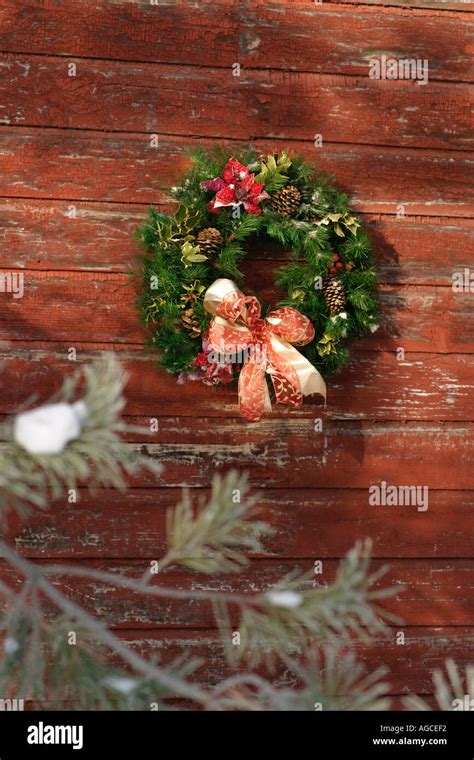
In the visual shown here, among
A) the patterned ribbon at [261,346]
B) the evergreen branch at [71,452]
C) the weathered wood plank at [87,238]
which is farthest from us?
the weathered wood plank at [87,238]

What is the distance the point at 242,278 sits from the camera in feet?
6.63

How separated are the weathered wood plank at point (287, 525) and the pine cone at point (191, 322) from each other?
422mm

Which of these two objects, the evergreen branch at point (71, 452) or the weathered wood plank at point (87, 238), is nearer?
the evergreen branch at point (71, 452)

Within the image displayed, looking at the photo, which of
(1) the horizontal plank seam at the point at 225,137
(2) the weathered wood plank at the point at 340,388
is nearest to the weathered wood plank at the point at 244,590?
(2) the weathered wood plank at the point at 340,388

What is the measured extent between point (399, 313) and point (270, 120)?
612 mm

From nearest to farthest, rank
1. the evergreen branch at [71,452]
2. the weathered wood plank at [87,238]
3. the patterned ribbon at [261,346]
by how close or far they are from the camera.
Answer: the evergreen branch at [71,452] < the patterned ribbon at [261,346] < the weathered wood plank at [87,238]

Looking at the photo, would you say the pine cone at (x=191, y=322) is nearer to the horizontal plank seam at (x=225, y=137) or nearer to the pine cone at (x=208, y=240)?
the pine cone at (x=208, y=240)

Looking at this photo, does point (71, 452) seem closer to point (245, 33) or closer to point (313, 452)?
point (313, 452)

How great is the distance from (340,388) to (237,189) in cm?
58

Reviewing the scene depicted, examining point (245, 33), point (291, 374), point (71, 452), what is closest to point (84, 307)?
point (291, 374)

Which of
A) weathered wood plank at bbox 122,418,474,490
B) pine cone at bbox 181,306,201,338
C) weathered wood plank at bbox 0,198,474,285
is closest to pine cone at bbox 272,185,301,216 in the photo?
weathered wood plank at bbox 0,198,474,285

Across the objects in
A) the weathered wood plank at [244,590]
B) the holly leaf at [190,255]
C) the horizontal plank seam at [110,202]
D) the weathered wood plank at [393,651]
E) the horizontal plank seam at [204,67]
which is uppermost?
the horizontal plank seam at [204,67]

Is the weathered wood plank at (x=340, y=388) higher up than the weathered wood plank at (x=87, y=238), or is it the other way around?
the weathered wood plank at (x=87, y=238)

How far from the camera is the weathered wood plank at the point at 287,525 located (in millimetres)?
2020
